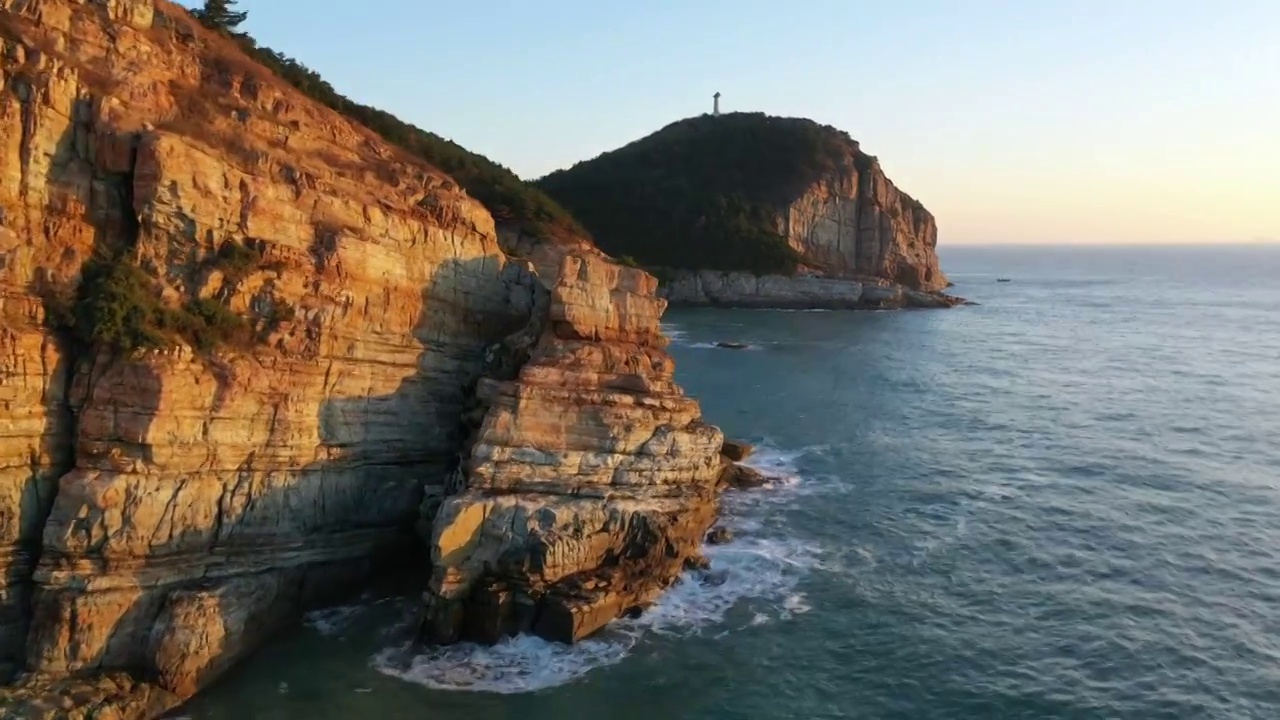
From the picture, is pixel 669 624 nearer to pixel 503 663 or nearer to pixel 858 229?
pixel 503 663

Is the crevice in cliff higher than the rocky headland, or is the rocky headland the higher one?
the rocky headland

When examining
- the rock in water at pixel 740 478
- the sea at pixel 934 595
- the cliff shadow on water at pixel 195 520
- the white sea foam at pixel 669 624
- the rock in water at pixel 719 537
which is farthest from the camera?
the rock in water at pixel 740 478

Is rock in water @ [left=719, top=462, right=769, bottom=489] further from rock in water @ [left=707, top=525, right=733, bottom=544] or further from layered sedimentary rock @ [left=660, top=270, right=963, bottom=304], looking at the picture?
layered sedimentary rock @ [left=660, top=270, right=963, bottom=304]

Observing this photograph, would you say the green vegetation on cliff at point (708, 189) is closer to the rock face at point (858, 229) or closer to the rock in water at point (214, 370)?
the rock face at point (858, 229)

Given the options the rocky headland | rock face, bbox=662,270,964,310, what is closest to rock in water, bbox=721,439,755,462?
rock face, bbox=662,270,964,310

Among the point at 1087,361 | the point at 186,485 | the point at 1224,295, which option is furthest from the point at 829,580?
the point at 1224,295

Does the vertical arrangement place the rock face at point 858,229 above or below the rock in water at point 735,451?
above

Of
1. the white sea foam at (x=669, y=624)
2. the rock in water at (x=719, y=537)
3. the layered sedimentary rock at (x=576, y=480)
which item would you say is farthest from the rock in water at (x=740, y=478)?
the layered sedimentary rock at (x=576, y=480)

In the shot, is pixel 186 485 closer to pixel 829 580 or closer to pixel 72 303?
pixel 72 303
